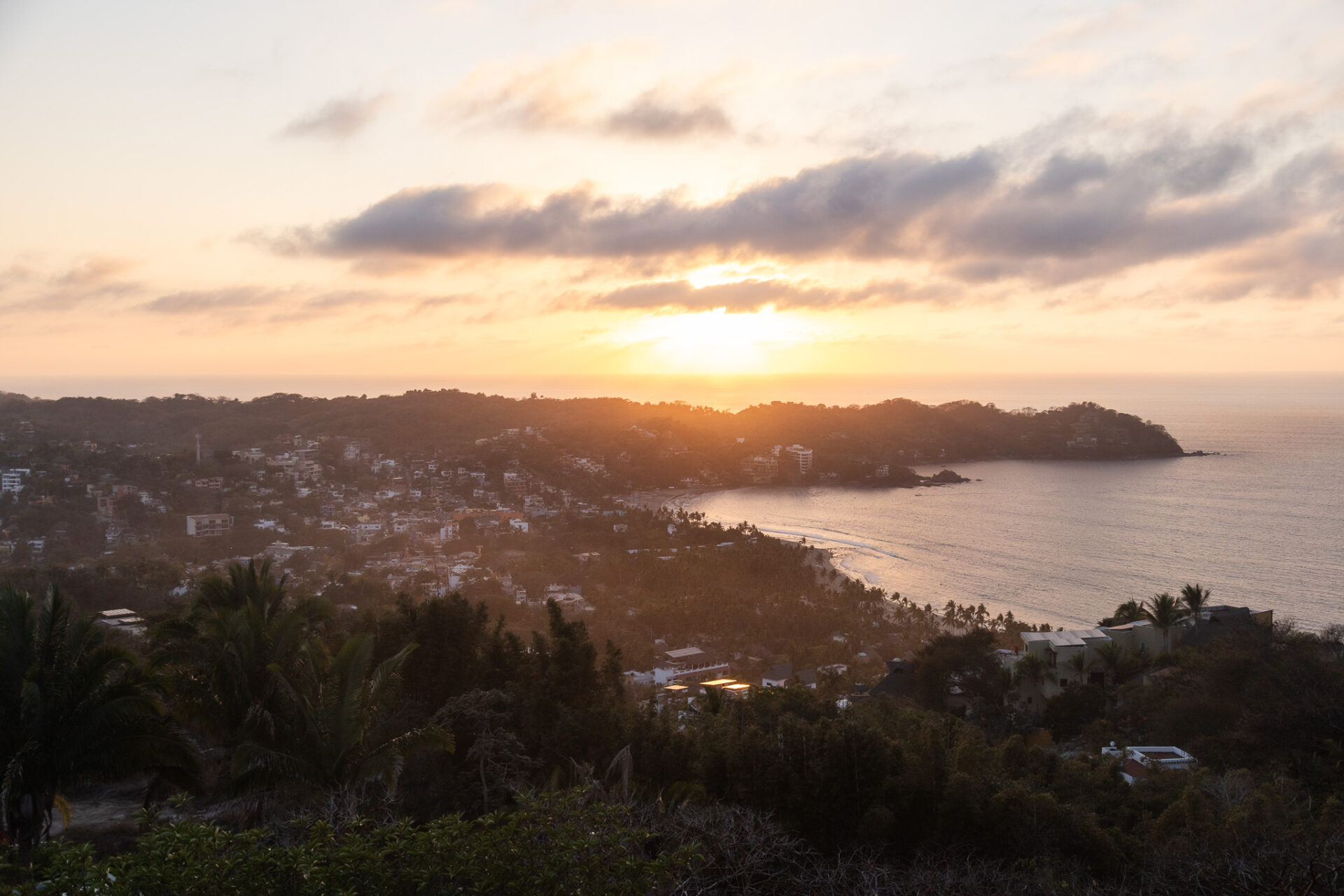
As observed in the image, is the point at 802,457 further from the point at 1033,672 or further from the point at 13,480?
the point at 1033,672

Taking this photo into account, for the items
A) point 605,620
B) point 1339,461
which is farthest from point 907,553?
point 1339,461

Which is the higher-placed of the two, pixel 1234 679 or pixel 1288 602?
pixel 1234 679

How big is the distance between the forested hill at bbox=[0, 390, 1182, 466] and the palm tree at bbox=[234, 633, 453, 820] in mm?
41700

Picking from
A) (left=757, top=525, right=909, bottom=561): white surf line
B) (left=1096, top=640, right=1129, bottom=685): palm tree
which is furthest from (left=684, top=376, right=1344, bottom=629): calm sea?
(left=1096, top=640, right=1129, bottom=685): palm tree

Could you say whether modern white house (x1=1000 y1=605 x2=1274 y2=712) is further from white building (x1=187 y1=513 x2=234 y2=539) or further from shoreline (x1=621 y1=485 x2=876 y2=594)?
white building (x1=187 y1=513 x2=234 y2=539)

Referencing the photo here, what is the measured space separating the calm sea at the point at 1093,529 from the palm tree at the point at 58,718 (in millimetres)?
27736

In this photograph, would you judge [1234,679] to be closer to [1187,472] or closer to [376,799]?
[376,799]

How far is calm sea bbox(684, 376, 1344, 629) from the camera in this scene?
31969mm

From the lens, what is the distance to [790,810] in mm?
6652

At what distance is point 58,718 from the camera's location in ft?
18.4

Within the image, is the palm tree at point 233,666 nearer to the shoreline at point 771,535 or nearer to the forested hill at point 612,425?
the shoreline at point 771,535

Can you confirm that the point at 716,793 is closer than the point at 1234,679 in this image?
Yes

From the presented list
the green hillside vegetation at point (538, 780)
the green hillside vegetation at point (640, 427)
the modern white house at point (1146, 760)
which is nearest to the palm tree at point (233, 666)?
the green hillside vegetation at point (538, 780)

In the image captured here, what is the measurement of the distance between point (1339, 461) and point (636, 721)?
258 ft
